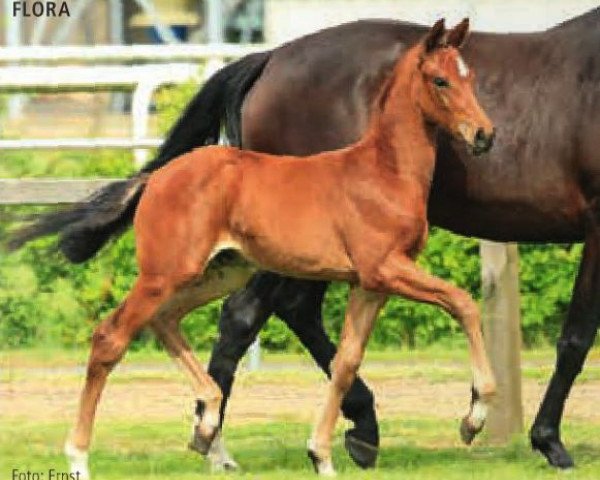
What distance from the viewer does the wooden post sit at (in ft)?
32.0

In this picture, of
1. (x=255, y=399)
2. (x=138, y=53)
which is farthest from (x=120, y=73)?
(x=255, y=399)

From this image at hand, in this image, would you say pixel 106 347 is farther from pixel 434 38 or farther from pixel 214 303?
pixel 214 303

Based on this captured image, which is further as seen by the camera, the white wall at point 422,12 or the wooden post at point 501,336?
the white wall at point 422,12

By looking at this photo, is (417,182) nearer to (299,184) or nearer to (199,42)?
(299,184)

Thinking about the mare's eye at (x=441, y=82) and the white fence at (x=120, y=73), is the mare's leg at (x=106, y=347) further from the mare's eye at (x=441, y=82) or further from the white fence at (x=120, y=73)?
the white fence at (x=120, y=73)

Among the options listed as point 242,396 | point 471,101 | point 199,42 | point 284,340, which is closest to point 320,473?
point 471,101

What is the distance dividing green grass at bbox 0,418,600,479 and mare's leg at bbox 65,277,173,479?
324mm

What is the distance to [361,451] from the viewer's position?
A: 915 cm

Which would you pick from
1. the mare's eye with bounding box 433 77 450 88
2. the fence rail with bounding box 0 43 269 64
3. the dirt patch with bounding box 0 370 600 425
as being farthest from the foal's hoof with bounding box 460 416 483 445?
the fence rail with bounding box 0 43 269 64

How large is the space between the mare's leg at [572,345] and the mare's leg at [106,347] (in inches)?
65.3

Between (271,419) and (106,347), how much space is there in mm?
2526

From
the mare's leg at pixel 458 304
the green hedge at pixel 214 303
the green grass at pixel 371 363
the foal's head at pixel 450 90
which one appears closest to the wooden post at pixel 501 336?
the foal's head at pixel 450 90

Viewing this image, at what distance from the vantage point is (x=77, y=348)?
13.3m

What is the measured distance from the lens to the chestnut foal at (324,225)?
8336mm
